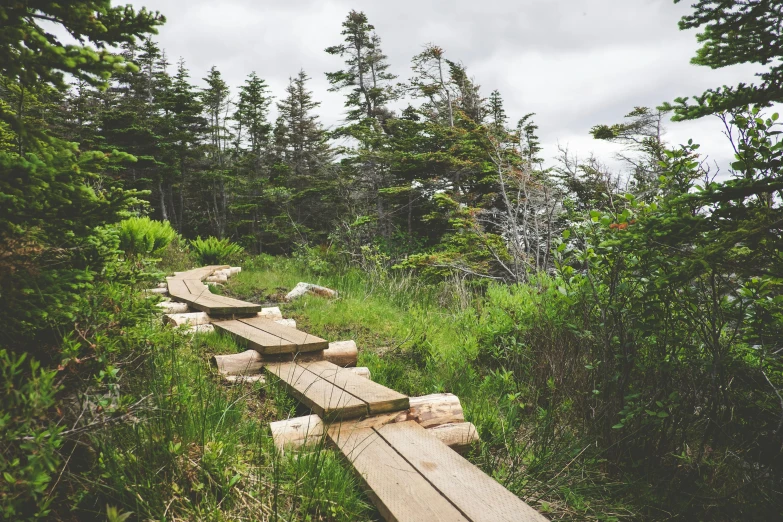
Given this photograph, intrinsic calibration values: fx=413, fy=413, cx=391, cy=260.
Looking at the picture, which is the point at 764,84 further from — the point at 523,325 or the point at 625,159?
the point at 625,159

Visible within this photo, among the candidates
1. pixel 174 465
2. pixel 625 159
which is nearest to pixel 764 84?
pixel 174 465

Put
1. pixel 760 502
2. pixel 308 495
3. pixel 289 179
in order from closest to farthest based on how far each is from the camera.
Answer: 1. pixel 308 495
2. pixel 760 502
3. pixel 289 179

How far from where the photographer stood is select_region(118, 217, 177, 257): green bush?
6.72 metres

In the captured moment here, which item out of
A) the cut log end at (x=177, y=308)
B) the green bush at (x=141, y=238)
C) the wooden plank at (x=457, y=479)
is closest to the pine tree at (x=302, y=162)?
the green bush at (x=141, y=238)

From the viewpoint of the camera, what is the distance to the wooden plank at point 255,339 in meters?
2.96

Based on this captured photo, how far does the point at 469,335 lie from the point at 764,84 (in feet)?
9.35

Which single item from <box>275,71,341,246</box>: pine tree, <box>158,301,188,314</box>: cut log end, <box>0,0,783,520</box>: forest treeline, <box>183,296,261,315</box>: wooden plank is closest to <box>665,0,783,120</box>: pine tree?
<box>0,0,783,520</box>: forest treeline

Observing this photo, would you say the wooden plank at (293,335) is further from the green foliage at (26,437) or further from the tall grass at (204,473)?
the green foliage at (26,437)

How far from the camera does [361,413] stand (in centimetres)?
226

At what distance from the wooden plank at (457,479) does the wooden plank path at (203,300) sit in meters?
2.36

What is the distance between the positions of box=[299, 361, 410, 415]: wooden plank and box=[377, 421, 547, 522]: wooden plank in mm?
109

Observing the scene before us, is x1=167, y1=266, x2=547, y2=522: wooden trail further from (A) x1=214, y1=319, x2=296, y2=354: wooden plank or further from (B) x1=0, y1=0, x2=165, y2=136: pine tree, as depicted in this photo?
(B) x1=0, y1=0, x2=165, y2=136: pine tree

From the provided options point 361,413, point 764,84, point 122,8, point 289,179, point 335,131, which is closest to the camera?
point 122,8

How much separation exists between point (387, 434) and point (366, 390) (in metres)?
0.35
